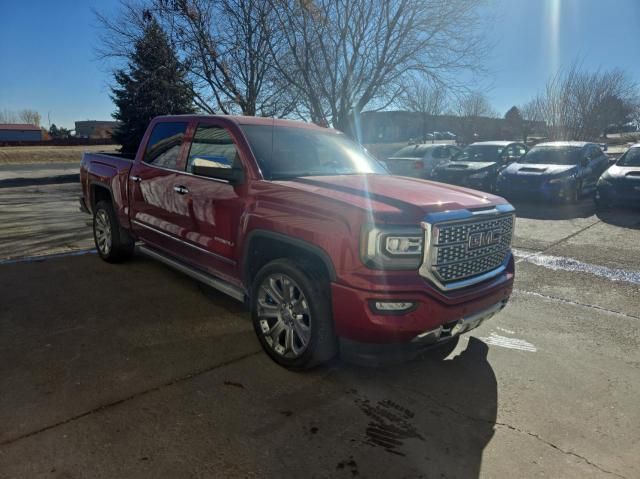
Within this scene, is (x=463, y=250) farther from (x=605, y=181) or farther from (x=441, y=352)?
(x=605, y=181)

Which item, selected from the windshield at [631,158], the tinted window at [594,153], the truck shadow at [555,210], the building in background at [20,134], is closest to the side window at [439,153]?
the truck shadow at [555,210]

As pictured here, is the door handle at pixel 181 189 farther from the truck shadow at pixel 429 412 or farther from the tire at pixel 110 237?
the truck shadow at pixel 429 412

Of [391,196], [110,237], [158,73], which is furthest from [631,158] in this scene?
[158,73]

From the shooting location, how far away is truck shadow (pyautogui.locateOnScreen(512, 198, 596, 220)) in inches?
408

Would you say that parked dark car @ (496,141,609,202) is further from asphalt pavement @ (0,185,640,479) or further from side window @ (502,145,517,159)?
asphalt pavement @ (0,185,640,479)

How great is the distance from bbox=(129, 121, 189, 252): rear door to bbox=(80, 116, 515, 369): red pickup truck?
22 mm

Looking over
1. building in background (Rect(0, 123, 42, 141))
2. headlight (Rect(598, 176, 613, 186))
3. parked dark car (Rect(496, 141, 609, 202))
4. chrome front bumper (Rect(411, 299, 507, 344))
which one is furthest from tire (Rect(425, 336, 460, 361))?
building in background (Rect(0, 123, 42, 141))

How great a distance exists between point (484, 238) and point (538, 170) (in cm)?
961

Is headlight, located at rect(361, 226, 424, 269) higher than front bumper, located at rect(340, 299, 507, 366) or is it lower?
higher

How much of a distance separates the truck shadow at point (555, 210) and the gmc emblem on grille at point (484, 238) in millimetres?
7524

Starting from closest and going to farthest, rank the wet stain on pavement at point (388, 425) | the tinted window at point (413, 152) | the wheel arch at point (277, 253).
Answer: the wet stain on pavement at point (388, 425) → the wheel arch at point (277, 253) → the tinted window at point (413, 152)

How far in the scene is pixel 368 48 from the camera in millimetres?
13734

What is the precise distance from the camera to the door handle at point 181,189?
427 cm

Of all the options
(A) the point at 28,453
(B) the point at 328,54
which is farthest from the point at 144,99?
(A) the point at 28,453
